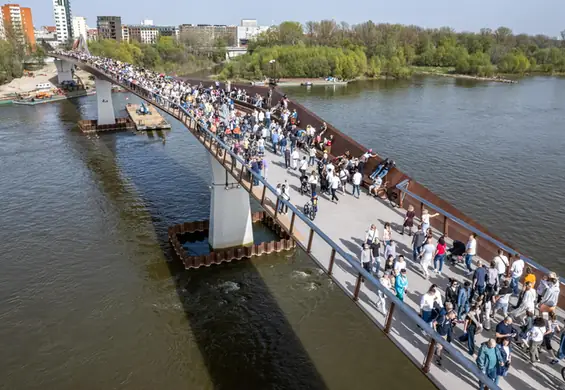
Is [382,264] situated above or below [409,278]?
above

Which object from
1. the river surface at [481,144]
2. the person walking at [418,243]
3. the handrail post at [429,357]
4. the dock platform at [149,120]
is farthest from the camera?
the dock platform at [149,120]

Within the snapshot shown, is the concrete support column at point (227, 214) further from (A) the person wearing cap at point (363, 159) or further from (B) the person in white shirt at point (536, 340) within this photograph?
(B) the person in white shirt at point (536, 340)

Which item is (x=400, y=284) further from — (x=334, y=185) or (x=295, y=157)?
(x=295, y=157)

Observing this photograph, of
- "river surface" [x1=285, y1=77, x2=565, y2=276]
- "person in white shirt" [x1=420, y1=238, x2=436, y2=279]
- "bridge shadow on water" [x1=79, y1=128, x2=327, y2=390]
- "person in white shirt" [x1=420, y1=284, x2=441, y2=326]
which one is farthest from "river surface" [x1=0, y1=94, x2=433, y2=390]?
"river surface" [x1=285, y1=77, x2=565, y2=276]

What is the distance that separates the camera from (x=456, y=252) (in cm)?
1514

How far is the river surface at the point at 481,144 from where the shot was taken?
1272 inches

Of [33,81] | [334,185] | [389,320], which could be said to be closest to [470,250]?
[389,320]

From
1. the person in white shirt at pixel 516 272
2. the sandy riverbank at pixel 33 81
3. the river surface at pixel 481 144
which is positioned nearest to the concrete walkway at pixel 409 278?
the person in white shirt at pixel 516 272

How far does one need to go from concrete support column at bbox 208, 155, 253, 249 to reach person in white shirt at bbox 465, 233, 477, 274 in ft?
44.0

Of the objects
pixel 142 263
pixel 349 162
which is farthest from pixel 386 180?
pixel 142 263

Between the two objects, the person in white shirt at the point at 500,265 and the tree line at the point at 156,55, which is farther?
the tree line at the point at 156,55

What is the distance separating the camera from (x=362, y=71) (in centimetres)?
11969

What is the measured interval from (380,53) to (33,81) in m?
87.6

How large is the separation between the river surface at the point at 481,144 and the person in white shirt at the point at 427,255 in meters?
15.3
